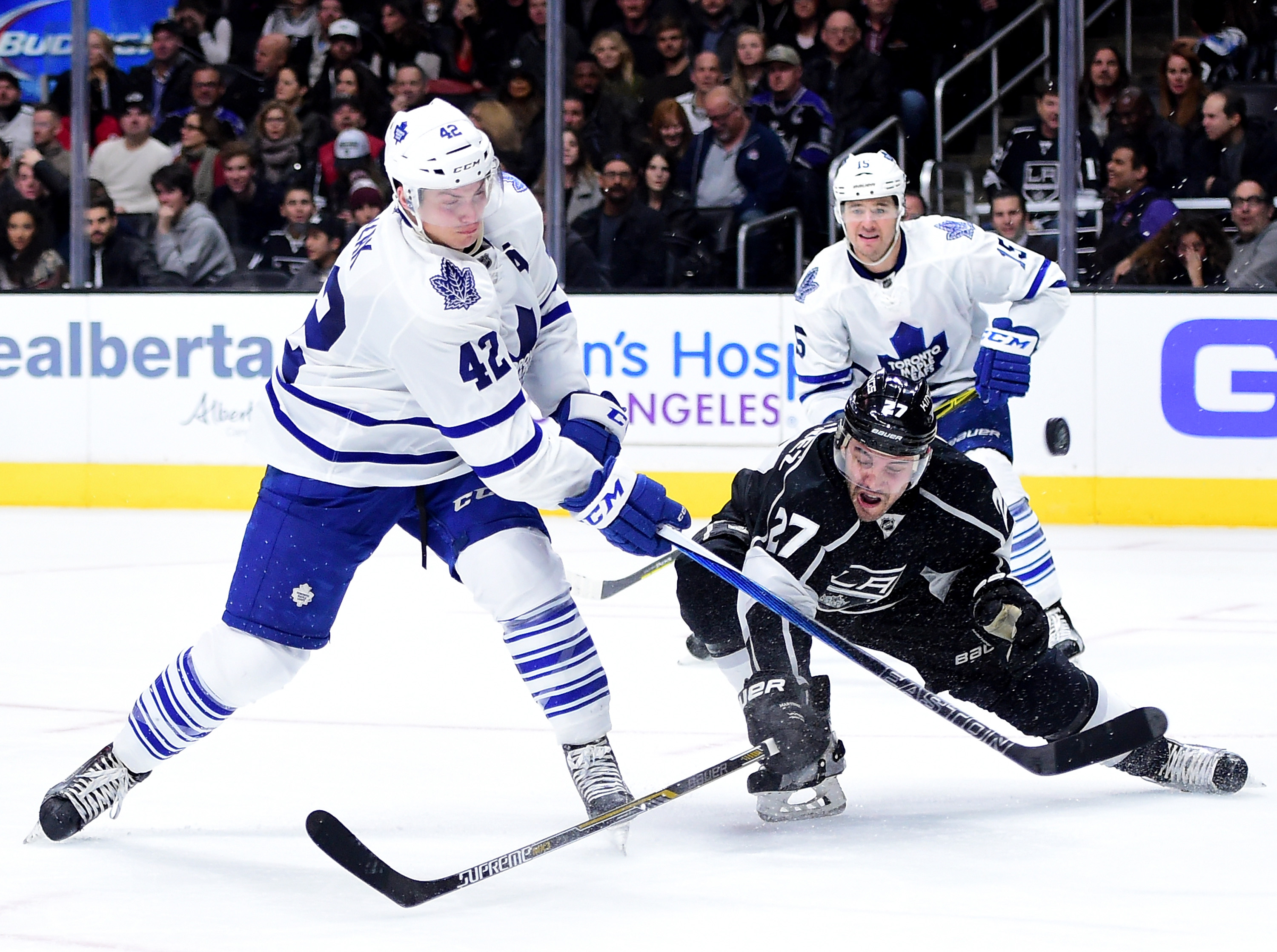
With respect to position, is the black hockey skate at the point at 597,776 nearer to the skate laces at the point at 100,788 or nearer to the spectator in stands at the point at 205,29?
the skate laces at the point at 100,788

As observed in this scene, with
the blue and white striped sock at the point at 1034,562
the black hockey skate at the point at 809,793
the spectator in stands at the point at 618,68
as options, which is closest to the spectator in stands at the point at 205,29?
the spectator in stands at the point at 618,68

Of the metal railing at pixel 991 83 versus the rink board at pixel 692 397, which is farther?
the metal railing at pixel 991 83

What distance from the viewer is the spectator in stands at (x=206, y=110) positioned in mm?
7875

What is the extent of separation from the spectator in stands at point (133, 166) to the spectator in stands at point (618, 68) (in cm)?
191

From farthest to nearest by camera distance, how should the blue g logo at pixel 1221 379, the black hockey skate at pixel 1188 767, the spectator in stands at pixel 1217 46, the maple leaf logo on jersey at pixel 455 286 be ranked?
the spectator in stands at pixel 1217 46 → the blue g logo at pixel 1221 379 → the black hockey skate at pixel 1188 767 → the maple leaf logo on jersey at pixel 455 286

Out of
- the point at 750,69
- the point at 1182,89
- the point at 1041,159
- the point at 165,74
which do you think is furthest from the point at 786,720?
the point at 165,74

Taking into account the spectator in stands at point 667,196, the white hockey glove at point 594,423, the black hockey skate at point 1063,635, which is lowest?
the black hockey skate at point 1063,635

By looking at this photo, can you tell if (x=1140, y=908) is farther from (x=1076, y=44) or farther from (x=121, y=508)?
(x=121, y=508)

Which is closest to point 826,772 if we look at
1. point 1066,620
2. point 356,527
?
point 356,527

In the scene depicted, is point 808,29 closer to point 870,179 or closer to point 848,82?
point 848,82

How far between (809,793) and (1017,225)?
441cm

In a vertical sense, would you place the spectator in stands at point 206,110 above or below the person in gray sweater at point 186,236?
above

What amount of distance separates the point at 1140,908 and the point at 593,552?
3.78 metres

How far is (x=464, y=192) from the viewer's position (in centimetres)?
227
